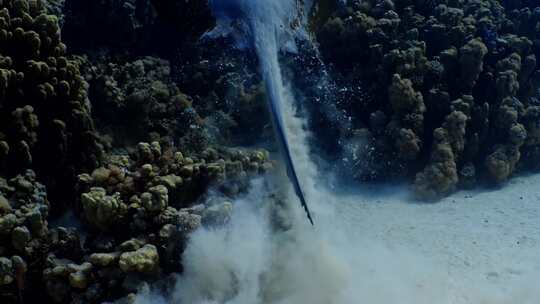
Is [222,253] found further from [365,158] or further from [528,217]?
[528,217]

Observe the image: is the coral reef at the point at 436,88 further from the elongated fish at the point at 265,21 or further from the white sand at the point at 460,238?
the elongated fish at the point at 265,21

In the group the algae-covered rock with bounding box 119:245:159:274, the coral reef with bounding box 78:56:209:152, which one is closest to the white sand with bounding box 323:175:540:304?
the algae-covered rock with bounding box 119:245:159:274

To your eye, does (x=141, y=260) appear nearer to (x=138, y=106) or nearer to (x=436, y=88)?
(x=138, y=106)

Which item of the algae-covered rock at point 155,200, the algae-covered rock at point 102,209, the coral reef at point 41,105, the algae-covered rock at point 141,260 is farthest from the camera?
the coral reef at point 41,105

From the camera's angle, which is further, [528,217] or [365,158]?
[365,158]

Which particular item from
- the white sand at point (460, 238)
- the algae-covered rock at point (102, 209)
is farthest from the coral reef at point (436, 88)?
the algae-covered rock at point (102, 209)

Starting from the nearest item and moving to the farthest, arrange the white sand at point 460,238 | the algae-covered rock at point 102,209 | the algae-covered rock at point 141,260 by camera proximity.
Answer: the algae-covered rock at point 141,260 → the algae-covered rock at point 102,209 → the white sand at point 460,238

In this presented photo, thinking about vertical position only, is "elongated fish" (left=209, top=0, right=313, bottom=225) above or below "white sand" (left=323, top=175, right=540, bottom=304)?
above

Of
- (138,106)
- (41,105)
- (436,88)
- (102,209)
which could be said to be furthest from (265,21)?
(436,88)

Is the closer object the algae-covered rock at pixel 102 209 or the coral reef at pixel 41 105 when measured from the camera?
the algae-covered rock at pixel 102 209

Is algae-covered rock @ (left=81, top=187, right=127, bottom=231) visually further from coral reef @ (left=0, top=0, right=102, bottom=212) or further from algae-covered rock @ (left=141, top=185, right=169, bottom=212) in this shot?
coral reef @ (left=0, top=0, right=102, bottom=212)

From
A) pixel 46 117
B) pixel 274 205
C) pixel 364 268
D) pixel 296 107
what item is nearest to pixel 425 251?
pixel 364 268
